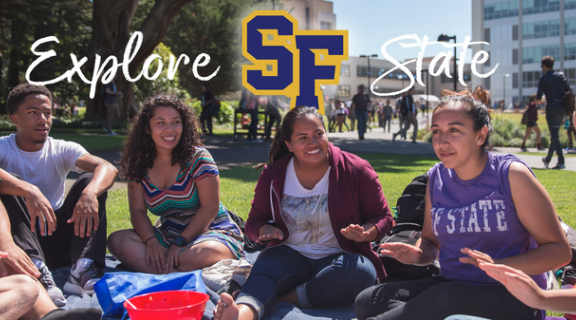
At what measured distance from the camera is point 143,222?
12.4 ft

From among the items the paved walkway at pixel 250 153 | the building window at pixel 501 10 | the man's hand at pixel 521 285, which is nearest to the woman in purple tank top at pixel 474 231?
the man's hand at pixel 521 285

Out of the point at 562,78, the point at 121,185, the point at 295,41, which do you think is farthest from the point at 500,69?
the point at 121,185

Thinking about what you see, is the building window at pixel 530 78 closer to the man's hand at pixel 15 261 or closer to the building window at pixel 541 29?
the building window at pixel 541 29

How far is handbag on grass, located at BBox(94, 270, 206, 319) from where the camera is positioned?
9.84 feet

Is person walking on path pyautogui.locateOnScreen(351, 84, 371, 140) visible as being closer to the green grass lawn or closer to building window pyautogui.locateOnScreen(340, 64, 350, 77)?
the green grass lawn

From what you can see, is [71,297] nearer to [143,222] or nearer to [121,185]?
[143,222]

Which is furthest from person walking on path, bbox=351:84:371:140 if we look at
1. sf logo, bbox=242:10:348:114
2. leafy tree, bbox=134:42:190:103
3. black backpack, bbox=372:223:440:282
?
black backpack, bbox=372:223:440:282

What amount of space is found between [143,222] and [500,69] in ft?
250

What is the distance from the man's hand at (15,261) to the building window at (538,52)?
7372 cm

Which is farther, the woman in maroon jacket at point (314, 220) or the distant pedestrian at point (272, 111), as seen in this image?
the distant pedestrian at point (272, 111)

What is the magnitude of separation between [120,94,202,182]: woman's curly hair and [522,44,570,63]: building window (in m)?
72.3

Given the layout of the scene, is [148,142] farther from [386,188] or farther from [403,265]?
[386,188]

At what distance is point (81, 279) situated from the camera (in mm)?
3438

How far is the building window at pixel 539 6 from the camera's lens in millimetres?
66125
